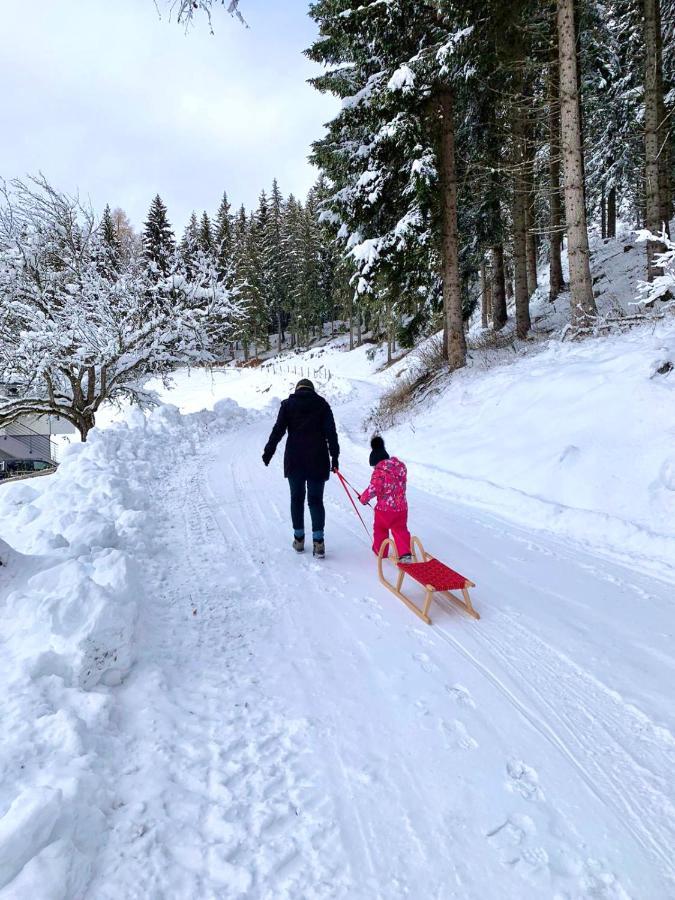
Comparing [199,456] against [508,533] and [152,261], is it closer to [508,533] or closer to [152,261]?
[152,261]

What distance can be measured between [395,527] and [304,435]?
4.75 ft

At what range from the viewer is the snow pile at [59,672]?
5.97ft

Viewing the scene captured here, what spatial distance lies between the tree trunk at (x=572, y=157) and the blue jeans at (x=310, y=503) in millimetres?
7437

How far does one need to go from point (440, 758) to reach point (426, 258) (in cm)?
1173

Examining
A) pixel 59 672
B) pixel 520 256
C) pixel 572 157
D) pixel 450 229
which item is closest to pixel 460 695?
pixel 59 672

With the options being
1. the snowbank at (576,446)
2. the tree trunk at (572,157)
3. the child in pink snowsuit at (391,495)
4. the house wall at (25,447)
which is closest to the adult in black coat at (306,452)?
the child in pink snowsuit at (391,495)

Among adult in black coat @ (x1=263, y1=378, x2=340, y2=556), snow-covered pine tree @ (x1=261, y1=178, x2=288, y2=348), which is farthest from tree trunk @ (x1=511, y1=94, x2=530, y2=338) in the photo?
snow-covered pine tree @ (x1=261, y1=178, x2=288, y2=348)

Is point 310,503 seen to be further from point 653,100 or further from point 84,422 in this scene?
point 653,100

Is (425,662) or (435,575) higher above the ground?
(435,575)

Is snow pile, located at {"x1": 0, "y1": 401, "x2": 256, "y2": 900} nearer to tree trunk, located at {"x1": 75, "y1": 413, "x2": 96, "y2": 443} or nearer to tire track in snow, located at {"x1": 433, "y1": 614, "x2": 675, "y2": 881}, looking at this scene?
tire track in snow, located at {"x1": 433, "y1": 614, "x2": 675, "y2": 881}

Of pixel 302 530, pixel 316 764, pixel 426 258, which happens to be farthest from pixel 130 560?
pixel 426 258

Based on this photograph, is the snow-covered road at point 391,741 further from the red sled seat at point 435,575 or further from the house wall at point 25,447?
the house wall at point 25,447

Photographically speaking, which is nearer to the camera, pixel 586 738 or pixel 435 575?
pixel 586 738

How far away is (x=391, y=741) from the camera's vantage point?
2689mm
